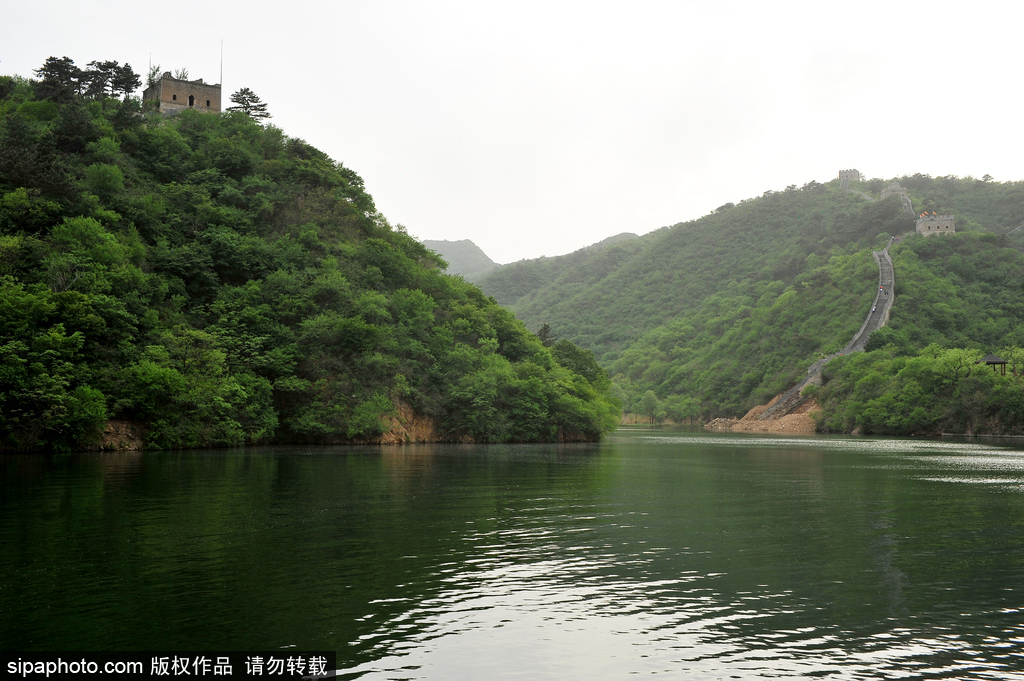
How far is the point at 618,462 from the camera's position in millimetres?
50875

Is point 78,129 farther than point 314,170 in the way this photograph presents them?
No

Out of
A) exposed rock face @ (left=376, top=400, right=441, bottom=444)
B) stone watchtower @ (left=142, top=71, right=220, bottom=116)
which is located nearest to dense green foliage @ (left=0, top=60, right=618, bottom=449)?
exposed rock face @ (left=376, top=400, right=441, bottom=444)

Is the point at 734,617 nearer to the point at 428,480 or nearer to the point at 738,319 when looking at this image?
the point at 428,480

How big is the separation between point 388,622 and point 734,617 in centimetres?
615

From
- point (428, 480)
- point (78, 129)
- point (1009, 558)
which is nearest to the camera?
point (1009, 558)

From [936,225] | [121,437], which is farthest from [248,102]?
[936,225]

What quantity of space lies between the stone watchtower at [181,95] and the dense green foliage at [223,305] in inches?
416

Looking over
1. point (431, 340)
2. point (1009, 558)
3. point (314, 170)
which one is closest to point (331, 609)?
point (1009, 558)

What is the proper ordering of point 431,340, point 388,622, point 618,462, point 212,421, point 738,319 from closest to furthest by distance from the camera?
point 388,622
point 618,462
point 212,421
point 431,340
point 738,319

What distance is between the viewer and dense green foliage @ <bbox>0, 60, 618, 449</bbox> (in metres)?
50.8

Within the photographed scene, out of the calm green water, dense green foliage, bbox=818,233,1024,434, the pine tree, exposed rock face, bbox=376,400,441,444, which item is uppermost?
the pine tree

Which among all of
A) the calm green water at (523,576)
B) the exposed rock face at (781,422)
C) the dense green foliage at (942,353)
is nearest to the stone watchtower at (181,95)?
the calm green water at (523,576)

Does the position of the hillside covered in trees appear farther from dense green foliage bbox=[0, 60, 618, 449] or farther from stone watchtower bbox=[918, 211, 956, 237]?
dense green foliage bbox=[0, 60, 618, 449]

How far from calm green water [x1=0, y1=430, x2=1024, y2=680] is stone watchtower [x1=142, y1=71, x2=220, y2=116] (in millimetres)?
81572
